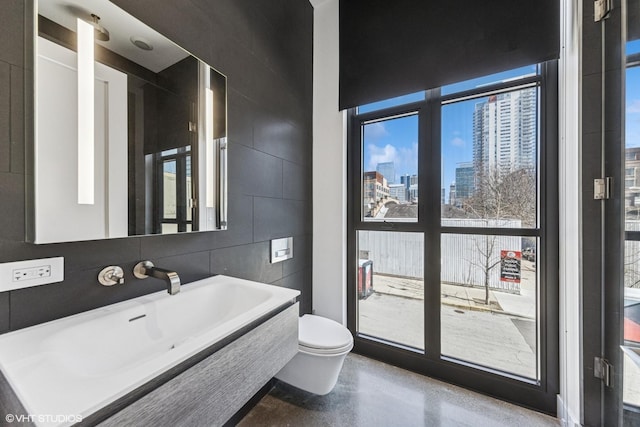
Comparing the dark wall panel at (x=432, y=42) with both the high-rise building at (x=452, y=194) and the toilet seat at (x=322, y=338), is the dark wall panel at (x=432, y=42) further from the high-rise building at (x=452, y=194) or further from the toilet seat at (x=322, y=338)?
the toilet seat at (x=322, y=338)

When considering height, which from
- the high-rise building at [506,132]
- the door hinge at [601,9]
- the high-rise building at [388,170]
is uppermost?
the door hinge at [601,9]

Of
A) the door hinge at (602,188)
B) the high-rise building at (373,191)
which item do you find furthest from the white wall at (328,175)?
the door hinge at (602,188)

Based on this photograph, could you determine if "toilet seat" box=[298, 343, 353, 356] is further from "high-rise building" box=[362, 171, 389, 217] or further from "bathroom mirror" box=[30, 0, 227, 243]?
"high-rise building" box=[362, 171, 389, 217]

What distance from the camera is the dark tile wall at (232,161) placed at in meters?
0.76

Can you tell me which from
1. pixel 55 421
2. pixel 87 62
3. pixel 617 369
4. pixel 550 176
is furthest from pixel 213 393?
pixel 550 176

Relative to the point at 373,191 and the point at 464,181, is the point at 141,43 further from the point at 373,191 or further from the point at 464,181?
the point at 464,181

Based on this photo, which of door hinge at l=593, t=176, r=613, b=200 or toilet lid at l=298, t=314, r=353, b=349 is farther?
toilet lid at l=298, t=314, r=353, b=349

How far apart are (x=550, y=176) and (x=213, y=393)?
82.0 inches

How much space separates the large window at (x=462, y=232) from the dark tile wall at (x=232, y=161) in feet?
1.90

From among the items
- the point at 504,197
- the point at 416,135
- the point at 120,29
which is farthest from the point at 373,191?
the point at 120,29

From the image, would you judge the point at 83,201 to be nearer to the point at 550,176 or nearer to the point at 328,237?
the point at 328,237

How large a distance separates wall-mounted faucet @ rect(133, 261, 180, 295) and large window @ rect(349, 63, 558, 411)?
5.10 feet

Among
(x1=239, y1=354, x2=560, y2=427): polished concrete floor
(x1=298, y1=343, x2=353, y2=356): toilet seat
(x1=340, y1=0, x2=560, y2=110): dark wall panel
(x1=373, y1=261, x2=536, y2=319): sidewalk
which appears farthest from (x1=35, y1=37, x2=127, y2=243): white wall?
(x1=373, y1=261, x2=536, y2=319): sidewalk

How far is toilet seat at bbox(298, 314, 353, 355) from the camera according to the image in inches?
57.7
